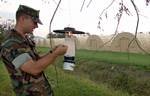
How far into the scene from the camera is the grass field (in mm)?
14078

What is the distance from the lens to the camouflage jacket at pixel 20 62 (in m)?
4.81

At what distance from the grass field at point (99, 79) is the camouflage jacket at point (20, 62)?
255 inches

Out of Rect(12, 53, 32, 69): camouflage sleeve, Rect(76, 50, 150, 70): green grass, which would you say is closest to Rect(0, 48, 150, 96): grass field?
Rect(76, 50, 150, 70): green grass

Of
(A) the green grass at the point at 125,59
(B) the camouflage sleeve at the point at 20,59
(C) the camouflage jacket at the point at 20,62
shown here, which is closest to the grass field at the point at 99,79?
(A) the green grass at the point at 125,59

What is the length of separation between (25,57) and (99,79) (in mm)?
20983

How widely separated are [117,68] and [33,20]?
23.1 metres

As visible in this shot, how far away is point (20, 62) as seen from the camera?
4.74m

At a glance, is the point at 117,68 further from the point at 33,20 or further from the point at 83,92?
the point at 33,20

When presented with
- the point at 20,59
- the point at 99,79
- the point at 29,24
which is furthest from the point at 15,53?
the point at 99,79

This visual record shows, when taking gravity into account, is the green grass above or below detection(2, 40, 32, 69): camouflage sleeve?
below

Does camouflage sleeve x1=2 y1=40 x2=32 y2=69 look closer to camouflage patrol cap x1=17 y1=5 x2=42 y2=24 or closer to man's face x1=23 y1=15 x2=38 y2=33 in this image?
man's face x1=23 y1=15 x2=38 y2=33

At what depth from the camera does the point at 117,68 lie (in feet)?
91.1

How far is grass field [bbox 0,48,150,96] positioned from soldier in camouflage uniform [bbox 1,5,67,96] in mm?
6489

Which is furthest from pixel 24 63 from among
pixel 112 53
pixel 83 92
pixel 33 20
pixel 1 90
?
pixel 112 53
